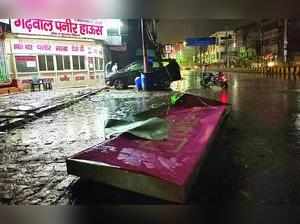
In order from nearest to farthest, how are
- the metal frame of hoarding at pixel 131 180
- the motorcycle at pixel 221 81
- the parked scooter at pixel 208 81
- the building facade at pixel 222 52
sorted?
the metal frame of hoarding at pixel 131 180 < the motorcycle at pixel 221 81 < the parked scooter at pixel 208 81 < the building facade at pixel 222 52

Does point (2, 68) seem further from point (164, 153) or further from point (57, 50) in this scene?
point (164, 153)

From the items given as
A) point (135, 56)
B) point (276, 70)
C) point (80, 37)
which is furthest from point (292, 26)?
point (80, 37)

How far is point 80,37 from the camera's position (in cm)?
2123

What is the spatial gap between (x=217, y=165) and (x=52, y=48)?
17200 mm

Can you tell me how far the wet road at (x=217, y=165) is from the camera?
3.43 meters

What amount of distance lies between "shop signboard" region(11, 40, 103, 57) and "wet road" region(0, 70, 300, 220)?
34.2 feet

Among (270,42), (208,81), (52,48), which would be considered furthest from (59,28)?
(270,42)

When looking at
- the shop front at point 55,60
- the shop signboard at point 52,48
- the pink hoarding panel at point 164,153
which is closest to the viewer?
the pink hoarding panel at point 164,153

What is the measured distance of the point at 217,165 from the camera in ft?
15.0

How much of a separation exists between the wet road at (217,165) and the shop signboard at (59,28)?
1053cm

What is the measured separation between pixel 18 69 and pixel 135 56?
11.1 meters

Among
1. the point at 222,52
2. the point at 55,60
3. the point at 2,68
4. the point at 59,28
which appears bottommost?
the point at 2,68

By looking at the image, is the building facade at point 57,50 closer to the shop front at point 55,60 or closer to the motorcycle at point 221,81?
the shop front at point 55,60

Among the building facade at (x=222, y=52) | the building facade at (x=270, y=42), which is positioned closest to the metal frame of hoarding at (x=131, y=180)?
the building facade at (x=270, y=42)
